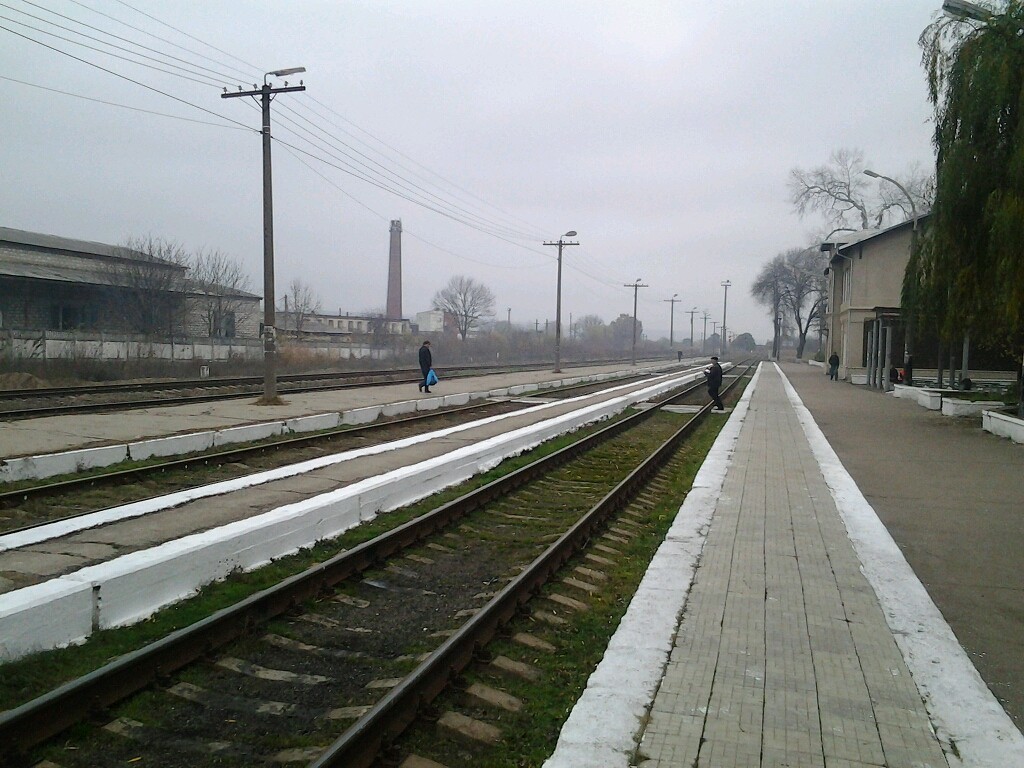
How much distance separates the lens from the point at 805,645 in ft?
15.5

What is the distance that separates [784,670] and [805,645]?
471mm

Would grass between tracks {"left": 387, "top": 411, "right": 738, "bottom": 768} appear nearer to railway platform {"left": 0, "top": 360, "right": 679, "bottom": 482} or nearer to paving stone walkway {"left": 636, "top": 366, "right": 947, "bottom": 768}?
paving stone walkway {"left": 636, "top": 366, "right": 947, "bottom": 768}

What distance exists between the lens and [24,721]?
3410 millimetres

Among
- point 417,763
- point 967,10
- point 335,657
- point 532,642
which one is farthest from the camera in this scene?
point 967,10

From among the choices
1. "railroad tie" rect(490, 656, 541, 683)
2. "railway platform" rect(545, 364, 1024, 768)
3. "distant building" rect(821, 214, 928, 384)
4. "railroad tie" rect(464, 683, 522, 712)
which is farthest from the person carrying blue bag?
"distant building" rect(821, 214, 928, 384)

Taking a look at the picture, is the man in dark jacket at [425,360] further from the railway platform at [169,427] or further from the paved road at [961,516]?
the paved road at [961,516]

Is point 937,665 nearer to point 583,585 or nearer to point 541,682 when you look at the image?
point 541,682

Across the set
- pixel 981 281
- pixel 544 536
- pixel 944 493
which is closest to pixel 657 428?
pixel 981 281

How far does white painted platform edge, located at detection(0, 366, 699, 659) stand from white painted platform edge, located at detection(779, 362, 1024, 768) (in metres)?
4.79

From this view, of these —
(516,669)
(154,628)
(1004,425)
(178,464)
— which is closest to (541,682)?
(516,669)

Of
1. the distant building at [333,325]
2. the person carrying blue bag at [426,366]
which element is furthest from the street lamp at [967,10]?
the distant building at [333,325]

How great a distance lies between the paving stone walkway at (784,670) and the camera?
3490mm

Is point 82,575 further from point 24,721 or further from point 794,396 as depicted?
point 794,396

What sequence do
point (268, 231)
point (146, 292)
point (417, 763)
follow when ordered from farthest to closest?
point (146, 292), point (268, 231), point (417, 763)
